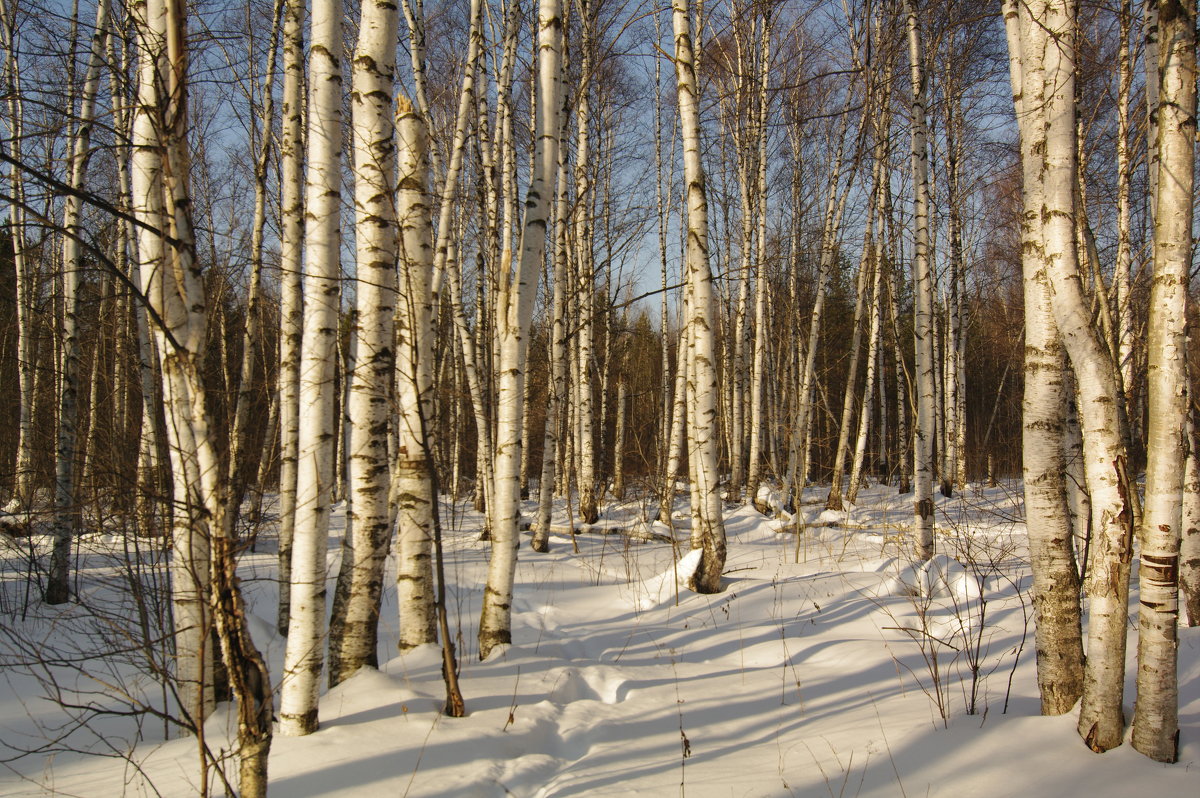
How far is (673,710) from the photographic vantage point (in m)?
3.78

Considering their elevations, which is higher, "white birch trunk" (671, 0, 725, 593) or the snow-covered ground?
"white birch trunk" (671, 0, 725, 593)

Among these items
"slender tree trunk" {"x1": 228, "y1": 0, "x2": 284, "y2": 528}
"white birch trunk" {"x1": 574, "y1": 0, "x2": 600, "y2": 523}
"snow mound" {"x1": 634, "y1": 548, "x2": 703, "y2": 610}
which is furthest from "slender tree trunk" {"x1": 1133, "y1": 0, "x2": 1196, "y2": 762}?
"white birch trunk" {"x1": 574, "y1": 0, "x2": 600, "y2": 523}

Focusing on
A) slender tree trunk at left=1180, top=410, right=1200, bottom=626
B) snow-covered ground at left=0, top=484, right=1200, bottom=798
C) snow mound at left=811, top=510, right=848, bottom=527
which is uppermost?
slender tree trunk at left=1180, top=410, right=1200, bottom=626

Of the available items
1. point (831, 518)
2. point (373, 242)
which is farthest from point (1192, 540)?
point (831, 518)

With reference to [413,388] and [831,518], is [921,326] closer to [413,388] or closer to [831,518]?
[831,518]

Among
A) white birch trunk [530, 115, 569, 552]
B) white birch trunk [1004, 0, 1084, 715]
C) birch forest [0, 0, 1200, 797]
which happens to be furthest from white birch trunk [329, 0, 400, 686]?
white birch trunk [530, 115, 569, 552]

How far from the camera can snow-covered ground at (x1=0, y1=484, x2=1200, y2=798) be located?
271cm

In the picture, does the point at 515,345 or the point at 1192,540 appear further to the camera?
the point at 515,345

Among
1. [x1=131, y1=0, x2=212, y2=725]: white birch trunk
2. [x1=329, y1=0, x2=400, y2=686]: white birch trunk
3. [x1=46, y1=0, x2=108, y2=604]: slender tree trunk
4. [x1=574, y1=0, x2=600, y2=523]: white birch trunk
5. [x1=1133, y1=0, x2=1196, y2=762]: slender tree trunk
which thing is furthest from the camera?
[x1=574, y1=0, x2=600, y2=523]: white birch trunk

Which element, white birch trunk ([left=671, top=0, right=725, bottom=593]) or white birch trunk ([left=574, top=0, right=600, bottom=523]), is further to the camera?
white birch trunk ([left=574, top=0, right=600, bottom=523])

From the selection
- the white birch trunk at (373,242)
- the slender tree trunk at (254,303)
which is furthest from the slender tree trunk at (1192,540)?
the slender tree trunk at (254,303)

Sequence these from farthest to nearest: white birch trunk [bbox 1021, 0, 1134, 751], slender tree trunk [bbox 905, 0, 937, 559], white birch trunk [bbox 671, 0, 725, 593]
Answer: slender tree trunk [bbox 905, 0, 937, 559] < white birch trunk [bbox 671, 0, 725, 593] < white birch trunk [bbox 1021, 0, 1134, 751]

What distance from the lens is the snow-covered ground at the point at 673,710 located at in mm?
2705

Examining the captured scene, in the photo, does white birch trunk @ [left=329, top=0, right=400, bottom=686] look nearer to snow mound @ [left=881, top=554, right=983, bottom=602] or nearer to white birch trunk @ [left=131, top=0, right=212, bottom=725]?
white birch trunk @ [left=131, top=0, right=212, bottom=725]
